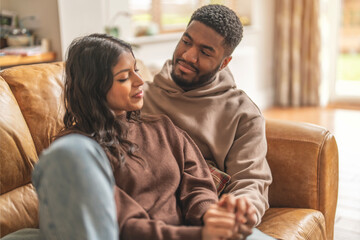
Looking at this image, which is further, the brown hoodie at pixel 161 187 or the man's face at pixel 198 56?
the man's face at pixel 198 56

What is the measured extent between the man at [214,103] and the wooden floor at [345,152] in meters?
0.97

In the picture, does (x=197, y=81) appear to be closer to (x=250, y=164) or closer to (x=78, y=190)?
(x=250, y=164)

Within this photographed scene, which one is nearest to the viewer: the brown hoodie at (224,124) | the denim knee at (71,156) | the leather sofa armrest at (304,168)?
the denim knee at (71,156)

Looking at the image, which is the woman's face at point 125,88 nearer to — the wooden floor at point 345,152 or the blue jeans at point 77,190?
the blue jeans at point 77,190

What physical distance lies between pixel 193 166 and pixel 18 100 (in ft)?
2.11

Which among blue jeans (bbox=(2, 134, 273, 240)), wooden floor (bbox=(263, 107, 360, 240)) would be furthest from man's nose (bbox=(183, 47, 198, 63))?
wooden floor (bbox=(263, 107, 360, 240))

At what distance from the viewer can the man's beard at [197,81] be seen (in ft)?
5.35

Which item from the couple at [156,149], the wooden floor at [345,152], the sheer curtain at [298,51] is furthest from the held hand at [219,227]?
the sheer curtain at [298,51]

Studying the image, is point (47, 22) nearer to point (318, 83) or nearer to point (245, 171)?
point (245, 171)

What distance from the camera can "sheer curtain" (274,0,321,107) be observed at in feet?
15.3

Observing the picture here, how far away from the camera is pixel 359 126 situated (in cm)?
409

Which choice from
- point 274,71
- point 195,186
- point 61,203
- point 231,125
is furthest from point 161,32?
point 61,203

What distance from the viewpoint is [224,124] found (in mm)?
1557

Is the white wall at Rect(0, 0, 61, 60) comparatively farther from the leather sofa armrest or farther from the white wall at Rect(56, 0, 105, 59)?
the leather sofa armrest
